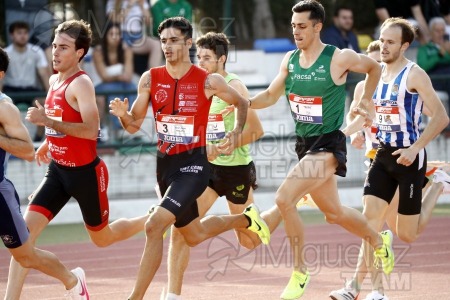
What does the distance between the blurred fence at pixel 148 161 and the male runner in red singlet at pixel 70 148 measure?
5.76m

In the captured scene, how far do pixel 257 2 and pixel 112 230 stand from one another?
406 inches

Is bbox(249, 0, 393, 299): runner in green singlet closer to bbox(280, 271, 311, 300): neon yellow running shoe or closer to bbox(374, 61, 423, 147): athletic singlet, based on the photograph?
bbox(280, 271, 311, 300): neon yellow running shoe

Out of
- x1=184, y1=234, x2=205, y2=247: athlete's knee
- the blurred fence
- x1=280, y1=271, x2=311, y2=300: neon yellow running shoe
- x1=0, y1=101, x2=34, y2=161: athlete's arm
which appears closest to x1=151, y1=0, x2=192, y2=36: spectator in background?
the blurred fence

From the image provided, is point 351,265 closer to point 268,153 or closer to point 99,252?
point 99,252

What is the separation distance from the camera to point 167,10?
1540 cm

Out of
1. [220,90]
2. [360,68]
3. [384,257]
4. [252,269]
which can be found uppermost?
[360,68]

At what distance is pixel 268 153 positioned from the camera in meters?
14.0

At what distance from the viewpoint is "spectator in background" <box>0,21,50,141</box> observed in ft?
47.2

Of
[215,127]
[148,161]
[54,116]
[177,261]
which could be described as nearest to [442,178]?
[215,127]

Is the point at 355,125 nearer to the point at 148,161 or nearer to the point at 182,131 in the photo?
the point at 182,131

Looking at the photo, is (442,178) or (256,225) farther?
(442,178)

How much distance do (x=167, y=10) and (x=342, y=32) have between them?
8.62 feet

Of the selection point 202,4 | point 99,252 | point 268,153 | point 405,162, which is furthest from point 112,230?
point 202,4

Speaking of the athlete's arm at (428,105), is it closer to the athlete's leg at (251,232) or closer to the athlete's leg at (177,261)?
the athlete's leg at (251,232)
